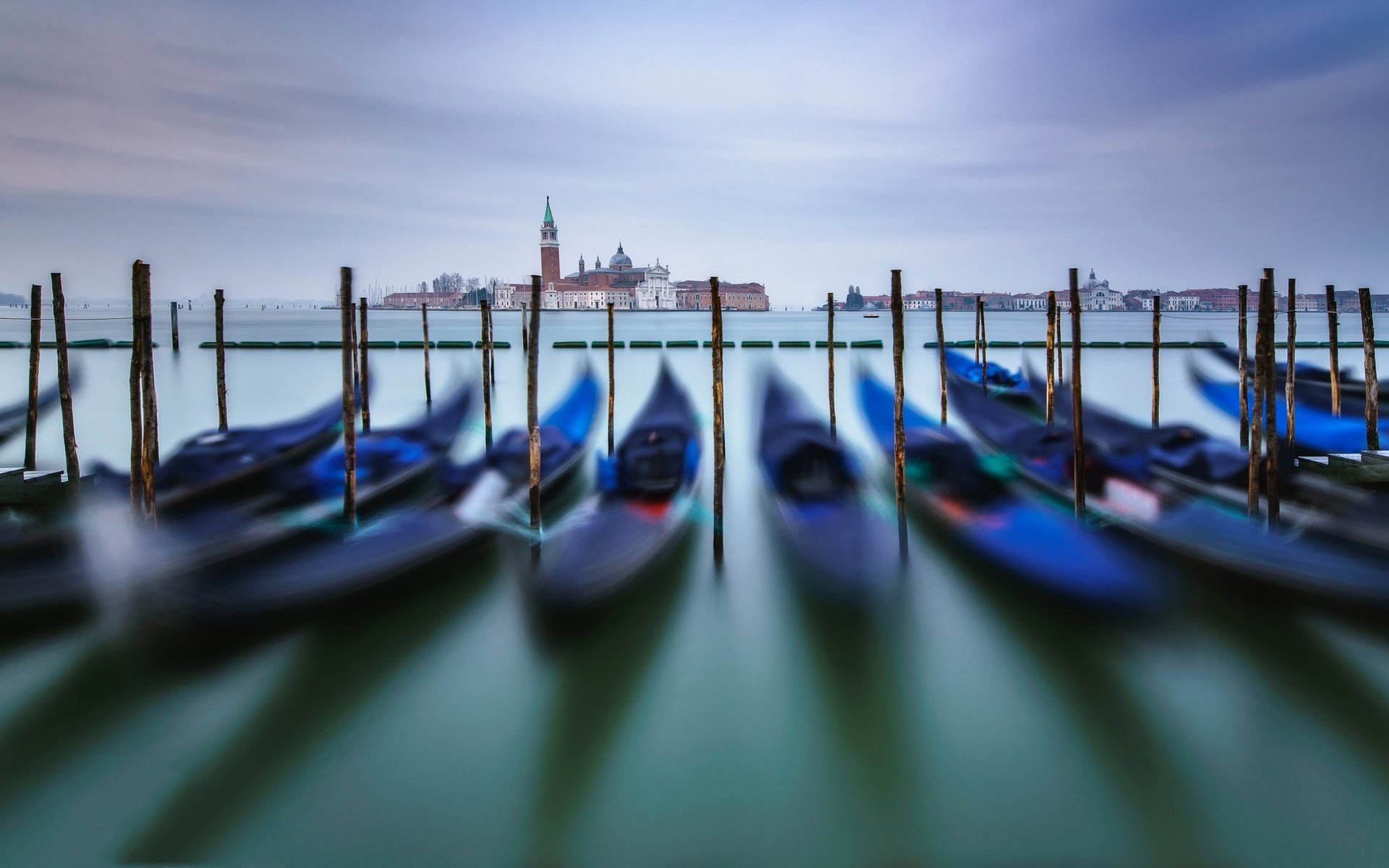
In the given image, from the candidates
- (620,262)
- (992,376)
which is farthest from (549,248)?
(992,376)

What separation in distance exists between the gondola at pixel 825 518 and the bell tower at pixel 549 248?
75938 millimetres

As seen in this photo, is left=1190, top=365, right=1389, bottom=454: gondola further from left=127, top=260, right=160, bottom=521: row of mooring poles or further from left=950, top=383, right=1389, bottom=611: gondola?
left=127, top=260, right=160, bottom=521: row of mooring poles

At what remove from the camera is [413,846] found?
2273 millimetres

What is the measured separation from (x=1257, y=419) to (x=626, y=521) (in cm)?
350

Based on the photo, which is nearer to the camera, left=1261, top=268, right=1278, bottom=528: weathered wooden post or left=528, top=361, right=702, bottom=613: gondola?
left=528, top=361, right=702, bottom=613: gondola

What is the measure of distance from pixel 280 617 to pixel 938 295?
7721 mm

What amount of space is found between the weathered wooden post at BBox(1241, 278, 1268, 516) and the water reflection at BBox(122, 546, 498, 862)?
167 inches

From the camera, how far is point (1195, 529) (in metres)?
3.70

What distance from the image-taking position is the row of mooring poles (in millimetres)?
4176

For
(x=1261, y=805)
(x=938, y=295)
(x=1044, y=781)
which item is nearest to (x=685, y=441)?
(x=1044, y=781)

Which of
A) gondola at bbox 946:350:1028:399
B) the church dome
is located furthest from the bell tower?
gondola at bbox 946:350:1028:399

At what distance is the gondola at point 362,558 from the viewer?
2.95 meters

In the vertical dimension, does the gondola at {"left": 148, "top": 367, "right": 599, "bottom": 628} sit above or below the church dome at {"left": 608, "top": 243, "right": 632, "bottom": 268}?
below

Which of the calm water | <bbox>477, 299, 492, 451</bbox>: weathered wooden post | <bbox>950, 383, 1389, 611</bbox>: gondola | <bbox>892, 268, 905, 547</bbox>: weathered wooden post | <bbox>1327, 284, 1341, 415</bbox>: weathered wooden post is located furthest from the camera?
<bbox>477, 299, 492, 451</bbox>: weathered wooden post
